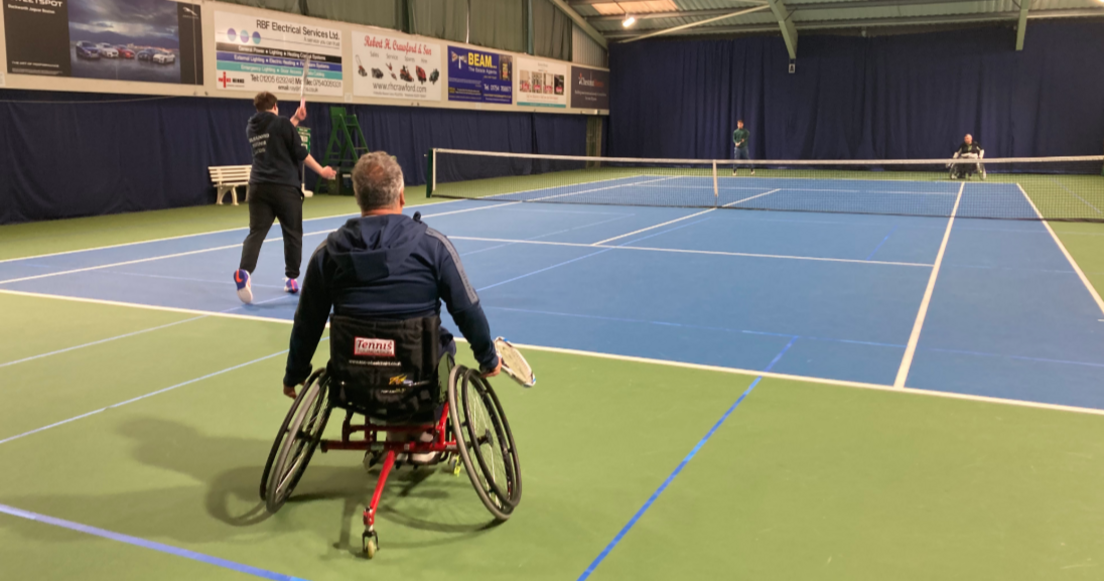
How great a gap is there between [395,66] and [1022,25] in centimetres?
1765

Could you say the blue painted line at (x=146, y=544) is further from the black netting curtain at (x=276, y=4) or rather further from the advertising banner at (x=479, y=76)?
the advertising banner at (x=479, y=76)

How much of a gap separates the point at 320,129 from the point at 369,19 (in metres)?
2.85

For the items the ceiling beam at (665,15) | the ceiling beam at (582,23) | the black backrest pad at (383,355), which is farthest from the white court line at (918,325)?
the ceiling beam at (582,23)

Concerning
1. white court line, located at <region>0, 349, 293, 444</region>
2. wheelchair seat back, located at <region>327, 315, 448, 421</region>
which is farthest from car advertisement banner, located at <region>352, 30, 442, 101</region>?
wheelchair seat back, located at <region>327, 315, 448, 421</region>

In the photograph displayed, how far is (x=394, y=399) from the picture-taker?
3.18m

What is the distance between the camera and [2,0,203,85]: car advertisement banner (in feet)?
42.6

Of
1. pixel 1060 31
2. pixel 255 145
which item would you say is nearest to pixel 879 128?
pixel 1060 31

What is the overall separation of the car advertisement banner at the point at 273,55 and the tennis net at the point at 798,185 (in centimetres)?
288

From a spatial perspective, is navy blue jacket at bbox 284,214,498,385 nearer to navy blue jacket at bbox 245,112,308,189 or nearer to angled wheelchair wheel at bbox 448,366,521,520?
angled wheelchair wheel at bbox 448,366,521,520

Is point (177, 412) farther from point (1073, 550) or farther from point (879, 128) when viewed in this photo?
point (879, 128)

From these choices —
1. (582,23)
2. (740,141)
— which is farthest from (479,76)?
(740,141)

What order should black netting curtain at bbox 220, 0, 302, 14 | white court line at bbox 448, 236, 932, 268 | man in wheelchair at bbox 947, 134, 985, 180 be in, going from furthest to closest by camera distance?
man in wheelchair at bbox 947, 134, 985, 180
black netting curtain at bbox 220, 0, 302, 14
white court line at bbox 448, 236, 932, 268

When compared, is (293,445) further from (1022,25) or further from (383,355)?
(1022,25)

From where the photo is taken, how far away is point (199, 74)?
15.8 meters
